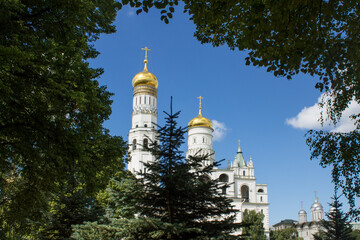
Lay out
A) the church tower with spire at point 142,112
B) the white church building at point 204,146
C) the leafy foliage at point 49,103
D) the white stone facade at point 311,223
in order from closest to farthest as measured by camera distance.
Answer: the leafy foliage at point 49,103
the church tower with spire at point 142,112
the white church building at point 204,146
the white stone facade at point 311,223

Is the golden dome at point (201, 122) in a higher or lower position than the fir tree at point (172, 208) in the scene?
higher

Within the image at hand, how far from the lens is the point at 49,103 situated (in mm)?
7742

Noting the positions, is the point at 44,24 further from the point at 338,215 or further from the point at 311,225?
the point at 311,225

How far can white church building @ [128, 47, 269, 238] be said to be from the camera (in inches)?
1826

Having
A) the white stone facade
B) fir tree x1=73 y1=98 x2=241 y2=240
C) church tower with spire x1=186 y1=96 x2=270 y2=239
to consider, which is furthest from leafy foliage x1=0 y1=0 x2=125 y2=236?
the white stone facade

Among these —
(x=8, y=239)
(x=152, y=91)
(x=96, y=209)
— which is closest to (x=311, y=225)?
(x=152, y=91)

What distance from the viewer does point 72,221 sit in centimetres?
1488

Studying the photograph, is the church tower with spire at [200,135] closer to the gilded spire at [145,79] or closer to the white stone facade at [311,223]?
the gilded spire at [145,79]

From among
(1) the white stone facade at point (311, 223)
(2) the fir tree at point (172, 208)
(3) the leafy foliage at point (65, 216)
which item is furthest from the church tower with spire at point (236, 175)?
(2) the fir tree at point (172, 208)

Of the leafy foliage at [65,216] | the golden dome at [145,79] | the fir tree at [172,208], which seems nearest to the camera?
the fir tree at [172,208]

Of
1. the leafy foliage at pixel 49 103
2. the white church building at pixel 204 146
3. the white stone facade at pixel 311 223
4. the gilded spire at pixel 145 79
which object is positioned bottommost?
the white stone facade at pixel 311 223

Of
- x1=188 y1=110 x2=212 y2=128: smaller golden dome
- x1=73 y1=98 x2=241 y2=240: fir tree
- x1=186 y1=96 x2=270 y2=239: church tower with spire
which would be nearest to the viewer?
x1=73 y1=98 x2=241 y2=240: fir tree

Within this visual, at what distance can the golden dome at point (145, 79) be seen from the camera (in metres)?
48.3

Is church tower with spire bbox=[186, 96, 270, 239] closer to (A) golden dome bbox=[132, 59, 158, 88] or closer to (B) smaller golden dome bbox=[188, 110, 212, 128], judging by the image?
(B) smaller golden dome bbox=[188, 110, 212, 128]
